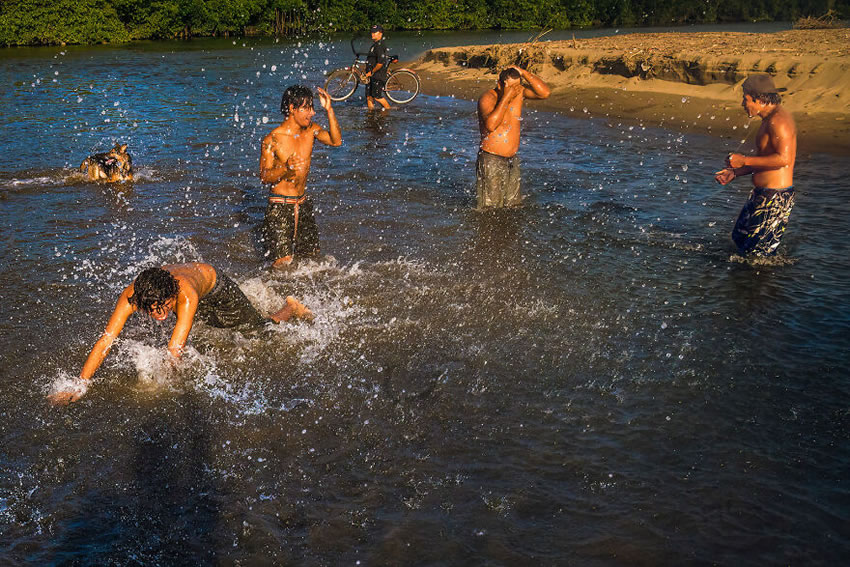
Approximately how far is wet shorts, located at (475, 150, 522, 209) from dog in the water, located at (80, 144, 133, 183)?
17.6 ft

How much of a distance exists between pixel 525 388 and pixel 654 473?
44.5 inches

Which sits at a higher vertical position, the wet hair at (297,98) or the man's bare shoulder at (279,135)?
the wet hair at (297,98)

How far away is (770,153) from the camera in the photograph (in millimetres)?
6398

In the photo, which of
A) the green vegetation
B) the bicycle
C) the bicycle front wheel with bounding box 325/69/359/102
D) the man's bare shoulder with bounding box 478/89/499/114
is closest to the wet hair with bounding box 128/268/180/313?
the man's bare shoulder with bounding box 478/89/499/114

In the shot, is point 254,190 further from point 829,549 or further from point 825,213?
point 829,549

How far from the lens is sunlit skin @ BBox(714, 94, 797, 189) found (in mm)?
6246

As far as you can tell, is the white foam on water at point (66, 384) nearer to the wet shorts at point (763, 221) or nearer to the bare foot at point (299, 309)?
the bare foot at point (299, 309)

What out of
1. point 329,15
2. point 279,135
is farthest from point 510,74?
point 329,15

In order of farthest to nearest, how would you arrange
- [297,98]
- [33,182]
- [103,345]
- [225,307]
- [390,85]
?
[390,85], [33,182], [297,98], [225,307], [103,345]

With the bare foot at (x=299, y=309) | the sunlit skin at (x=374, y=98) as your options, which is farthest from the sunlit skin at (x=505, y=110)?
the sunlit skin at (x=374, y=98)

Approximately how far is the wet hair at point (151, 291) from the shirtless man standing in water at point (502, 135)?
15.7ft

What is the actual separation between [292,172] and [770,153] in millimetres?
4622

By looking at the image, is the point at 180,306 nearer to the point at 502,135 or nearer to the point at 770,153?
the point at 502,135

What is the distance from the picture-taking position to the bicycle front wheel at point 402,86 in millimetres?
17594
